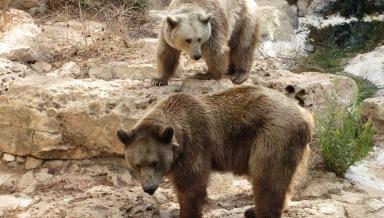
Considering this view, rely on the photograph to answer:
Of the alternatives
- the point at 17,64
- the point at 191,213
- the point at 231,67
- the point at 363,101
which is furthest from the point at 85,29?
the point at 191,213

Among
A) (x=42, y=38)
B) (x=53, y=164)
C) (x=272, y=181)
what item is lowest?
(x=53, y=164)

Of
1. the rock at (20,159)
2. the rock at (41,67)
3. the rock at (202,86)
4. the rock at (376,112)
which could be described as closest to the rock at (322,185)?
the rock at (202,86)

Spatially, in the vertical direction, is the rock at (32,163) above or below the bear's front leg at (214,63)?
below

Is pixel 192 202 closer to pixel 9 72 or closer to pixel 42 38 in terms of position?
pixel 9 72

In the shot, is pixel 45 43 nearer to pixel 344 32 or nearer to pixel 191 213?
pixel 191 213

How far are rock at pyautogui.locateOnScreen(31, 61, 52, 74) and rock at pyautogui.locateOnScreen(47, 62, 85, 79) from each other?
0.66 ft

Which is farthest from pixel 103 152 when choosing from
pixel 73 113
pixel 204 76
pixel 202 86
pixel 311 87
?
pixel 311 87

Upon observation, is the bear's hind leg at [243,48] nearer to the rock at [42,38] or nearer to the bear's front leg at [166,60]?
the bear's front leg at [166,60]

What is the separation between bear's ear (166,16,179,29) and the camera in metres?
6.72

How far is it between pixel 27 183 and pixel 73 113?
0.90 metres

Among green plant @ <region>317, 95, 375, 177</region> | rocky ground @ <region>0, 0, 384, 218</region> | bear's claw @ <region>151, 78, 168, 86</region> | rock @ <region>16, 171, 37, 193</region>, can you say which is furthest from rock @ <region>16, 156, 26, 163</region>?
green plant @ <region>317, 95, 375, 177</region>

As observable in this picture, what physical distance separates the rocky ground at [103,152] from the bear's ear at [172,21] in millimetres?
680

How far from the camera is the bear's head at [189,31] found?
6617 mm

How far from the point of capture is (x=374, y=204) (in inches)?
232
